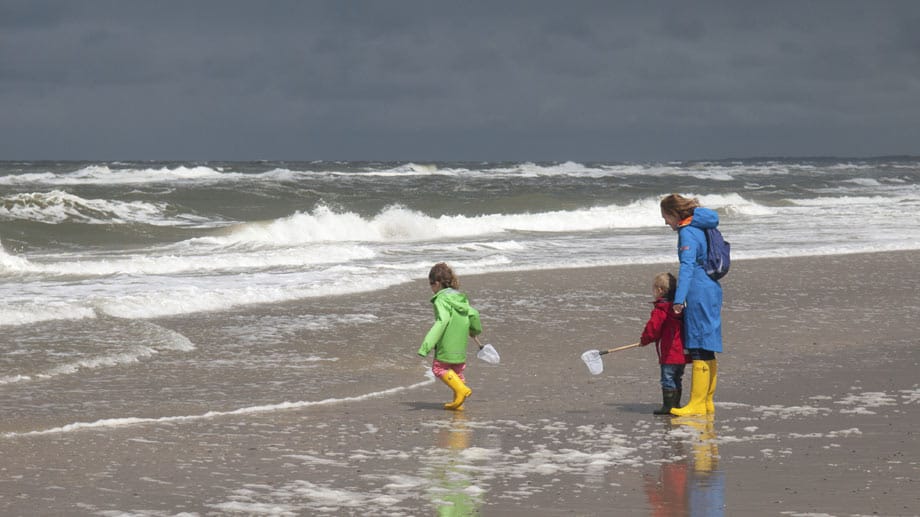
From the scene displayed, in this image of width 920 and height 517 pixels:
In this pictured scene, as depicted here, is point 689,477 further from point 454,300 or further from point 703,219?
point 454,300

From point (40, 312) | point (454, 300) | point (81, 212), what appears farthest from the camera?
point (81, 212)

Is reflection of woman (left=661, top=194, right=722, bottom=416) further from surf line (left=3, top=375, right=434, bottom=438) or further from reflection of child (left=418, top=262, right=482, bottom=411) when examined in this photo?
surf line (left=3, top=375, right=434, bottom=438)

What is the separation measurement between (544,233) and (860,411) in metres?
19.7

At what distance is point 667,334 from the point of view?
7371mm

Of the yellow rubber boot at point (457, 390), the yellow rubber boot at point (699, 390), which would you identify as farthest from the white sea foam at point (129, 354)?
the yellow rubber boot at point (699, 390)

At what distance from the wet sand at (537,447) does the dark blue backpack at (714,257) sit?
35.2 inches

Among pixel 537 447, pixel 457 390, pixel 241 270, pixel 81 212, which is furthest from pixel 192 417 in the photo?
pixel 81 212

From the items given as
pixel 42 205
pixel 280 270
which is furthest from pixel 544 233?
pixel 42 205

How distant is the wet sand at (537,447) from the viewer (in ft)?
16.8

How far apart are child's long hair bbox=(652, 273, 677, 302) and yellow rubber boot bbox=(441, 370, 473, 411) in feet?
4.48

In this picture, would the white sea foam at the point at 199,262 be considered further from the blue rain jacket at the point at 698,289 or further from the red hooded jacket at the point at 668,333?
the blue rain jacket at the point at 698,289

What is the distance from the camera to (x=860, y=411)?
721cm

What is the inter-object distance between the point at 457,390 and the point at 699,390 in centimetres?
150

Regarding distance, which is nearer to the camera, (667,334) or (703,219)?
(703,219)
